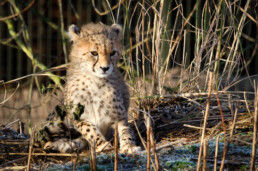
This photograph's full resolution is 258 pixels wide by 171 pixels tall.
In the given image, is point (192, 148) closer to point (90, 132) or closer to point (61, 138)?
point (90, 132)

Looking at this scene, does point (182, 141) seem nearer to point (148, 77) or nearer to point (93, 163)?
point (93, 163)

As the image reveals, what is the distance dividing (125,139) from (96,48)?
0.60m

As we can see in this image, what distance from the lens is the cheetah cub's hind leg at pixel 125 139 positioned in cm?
250

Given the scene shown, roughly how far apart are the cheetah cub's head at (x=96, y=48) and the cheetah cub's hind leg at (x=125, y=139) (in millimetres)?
341

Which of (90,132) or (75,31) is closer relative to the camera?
(90,132)

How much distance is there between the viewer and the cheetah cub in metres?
2.74

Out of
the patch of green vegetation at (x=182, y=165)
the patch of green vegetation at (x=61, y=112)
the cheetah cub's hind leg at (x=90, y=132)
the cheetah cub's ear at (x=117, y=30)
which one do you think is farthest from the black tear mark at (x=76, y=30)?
the patch of green vegetation at (x=182, y=165)

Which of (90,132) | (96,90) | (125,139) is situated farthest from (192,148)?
(96,90)

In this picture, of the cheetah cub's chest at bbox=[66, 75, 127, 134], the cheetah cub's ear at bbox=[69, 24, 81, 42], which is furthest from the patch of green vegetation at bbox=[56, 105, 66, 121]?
the cheetah cub's ear at bbox=[69, 24, 81, 42]

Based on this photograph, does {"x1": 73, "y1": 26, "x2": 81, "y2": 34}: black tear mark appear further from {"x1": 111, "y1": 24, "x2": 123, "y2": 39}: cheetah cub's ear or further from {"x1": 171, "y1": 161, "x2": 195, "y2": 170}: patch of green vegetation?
{"x1": 171, "y1": 161, "x2": 195, "y2": 170}: patch of green vegetation

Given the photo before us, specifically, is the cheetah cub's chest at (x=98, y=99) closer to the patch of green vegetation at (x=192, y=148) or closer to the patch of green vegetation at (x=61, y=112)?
the patch of green vegetation at (x=61, y=112)

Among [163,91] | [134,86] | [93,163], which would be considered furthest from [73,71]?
[93,163]

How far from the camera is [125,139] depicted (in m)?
2.64

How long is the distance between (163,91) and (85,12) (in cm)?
265
